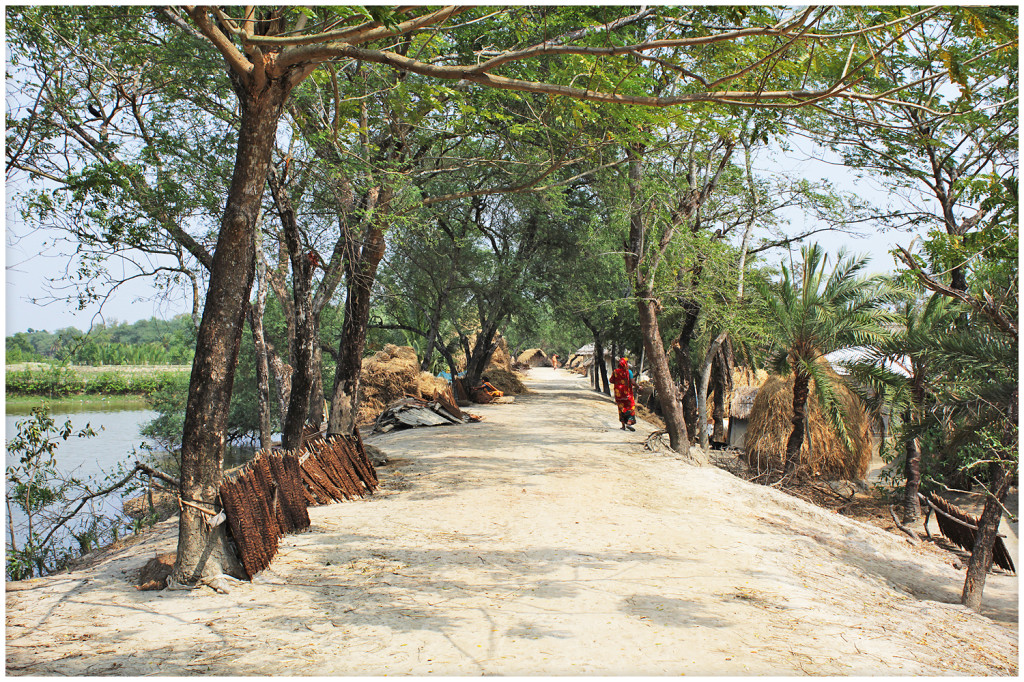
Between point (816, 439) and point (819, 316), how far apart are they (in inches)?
191

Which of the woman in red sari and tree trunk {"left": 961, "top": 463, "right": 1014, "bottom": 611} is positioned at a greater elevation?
the woman in red sari

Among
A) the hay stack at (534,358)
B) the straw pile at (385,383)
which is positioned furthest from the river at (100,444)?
the hay stack at (534,358)

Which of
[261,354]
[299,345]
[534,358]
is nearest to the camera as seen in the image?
[299,345]

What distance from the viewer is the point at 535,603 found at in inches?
172

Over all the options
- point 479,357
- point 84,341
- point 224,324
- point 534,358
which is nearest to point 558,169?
point 224,324

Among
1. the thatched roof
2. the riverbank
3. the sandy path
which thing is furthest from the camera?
the thatched roof

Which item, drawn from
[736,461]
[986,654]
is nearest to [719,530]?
[986,654]

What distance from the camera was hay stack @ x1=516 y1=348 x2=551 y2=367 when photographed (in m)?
62.0

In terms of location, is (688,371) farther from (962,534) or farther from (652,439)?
(962,534)

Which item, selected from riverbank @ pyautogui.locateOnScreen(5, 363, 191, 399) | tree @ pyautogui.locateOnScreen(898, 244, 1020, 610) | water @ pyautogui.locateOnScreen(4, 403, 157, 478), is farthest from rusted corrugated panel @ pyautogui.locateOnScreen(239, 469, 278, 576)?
water @ pyautogui.locateOnScreen(4, 403, 157, 478)

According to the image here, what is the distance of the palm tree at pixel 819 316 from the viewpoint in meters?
12.4

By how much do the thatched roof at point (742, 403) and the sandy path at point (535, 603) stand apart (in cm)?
1240

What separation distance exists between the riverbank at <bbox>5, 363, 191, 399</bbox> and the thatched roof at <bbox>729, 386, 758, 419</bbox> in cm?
1752

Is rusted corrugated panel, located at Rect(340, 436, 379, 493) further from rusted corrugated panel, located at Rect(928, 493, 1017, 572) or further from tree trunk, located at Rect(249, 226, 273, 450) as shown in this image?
rusted corrugated panel, located at Rect(928, 493, 1017, 572)
